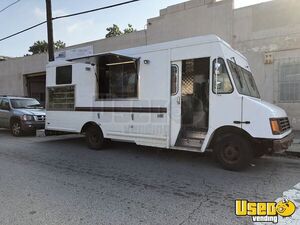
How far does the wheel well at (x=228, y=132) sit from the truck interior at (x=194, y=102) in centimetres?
40

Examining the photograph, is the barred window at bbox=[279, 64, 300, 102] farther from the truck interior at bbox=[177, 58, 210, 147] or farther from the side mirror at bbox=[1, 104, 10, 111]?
the side mirror at bbox=[1, 104, 10, 111]

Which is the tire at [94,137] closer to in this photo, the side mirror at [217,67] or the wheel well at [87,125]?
the wheel well at [87,125]

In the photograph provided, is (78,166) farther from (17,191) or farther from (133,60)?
(133,60)

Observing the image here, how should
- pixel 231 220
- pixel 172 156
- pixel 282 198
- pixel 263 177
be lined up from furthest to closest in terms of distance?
pixel 172 156 < pixel 263 177 < pixel 282 198 < pixel 231 220

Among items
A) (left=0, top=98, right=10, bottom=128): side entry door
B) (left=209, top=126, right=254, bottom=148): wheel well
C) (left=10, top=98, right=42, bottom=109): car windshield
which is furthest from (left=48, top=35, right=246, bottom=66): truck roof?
(left=0, top=98, right=10, bottom=128): side entry door

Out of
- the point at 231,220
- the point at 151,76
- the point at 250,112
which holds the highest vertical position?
the point at 151,76

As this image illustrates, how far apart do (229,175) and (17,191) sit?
161 inches

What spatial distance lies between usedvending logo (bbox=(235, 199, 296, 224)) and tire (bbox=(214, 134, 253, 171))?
151 centimetres

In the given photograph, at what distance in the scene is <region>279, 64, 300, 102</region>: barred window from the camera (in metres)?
10.7

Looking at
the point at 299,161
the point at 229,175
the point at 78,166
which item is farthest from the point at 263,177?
the point at 78,166

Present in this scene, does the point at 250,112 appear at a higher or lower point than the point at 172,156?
higher

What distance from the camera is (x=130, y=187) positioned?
4.83 m

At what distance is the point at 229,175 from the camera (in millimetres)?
5570

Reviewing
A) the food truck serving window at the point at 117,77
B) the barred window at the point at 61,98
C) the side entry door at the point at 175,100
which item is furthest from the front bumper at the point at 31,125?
the side entry door at the point at 175,100
